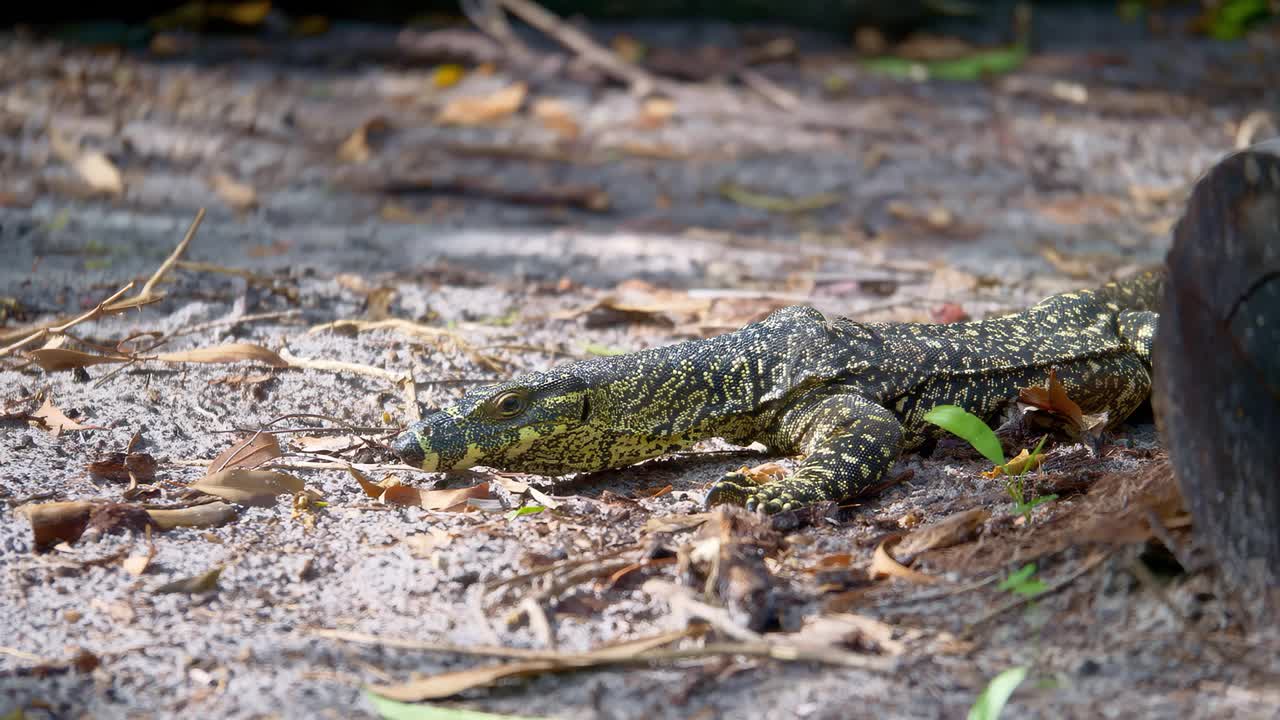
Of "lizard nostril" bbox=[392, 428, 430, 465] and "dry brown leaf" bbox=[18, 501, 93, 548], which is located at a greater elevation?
"lizard nostril" bbox=[392, 428, 430, 465]

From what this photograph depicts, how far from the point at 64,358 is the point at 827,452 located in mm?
2898

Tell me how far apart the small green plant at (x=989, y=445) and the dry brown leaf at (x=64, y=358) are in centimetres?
307

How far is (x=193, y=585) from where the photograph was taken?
332 cm

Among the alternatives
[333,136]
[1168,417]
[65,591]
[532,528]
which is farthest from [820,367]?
[333,136]

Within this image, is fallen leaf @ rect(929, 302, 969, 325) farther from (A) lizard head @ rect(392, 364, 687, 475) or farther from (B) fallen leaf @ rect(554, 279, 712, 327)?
(A) lizard head @ rect(392, 364, 687, 475)

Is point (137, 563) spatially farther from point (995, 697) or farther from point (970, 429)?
point (970, 429)

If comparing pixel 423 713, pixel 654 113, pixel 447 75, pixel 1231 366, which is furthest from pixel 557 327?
pixel 447 75

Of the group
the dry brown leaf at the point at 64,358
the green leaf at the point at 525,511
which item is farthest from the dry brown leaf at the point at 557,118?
the green leaf at the point at 525,511

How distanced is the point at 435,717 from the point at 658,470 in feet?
7.02

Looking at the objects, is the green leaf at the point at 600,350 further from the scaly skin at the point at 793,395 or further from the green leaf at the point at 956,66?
the green leaf at the point at 956,66

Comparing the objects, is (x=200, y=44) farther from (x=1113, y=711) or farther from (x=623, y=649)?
(x=1113, y=711)

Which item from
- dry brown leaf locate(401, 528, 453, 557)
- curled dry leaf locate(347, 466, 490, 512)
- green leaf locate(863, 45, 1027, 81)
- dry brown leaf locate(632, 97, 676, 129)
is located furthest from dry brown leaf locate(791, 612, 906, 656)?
green leaf locate(863, 45, 1027, 81)

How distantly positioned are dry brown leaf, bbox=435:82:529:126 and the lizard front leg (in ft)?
19.9

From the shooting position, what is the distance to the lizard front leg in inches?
157
